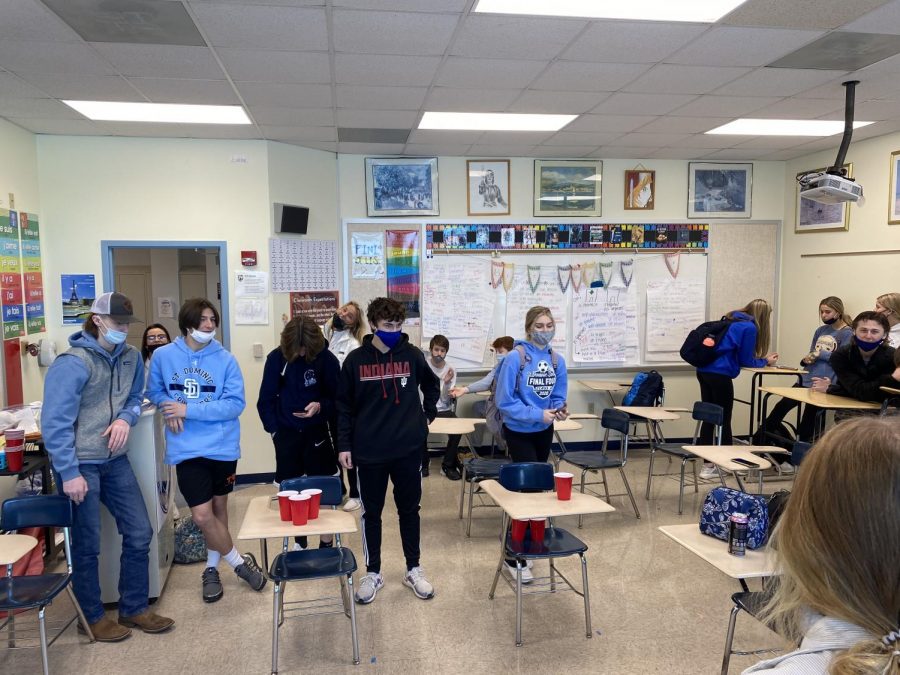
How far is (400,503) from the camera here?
3.40 meters

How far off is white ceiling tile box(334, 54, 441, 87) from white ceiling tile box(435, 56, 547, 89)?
93 mm

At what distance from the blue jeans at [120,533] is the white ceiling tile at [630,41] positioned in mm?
3128

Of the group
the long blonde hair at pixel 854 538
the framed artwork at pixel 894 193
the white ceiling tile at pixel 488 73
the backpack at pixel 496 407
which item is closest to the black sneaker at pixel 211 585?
the backpack at pixel 496 407

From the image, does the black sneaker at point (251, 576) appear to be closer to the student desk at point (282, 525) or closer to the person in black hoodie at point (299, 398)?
the person in black hoodie at point (299, 398)

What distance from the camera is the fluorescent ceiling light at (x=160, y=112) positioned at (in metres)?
4.26

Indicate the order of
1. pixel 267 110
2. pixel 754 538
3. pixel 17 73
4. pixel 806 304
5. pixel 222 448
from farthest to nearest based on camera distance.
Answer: pixel 806 304
pixel 267 110
pixel 17 73
pixel 222 448
pixel 754 538

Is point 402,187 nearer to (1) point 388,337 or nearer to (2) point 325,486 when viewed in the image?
(1) point 388,337

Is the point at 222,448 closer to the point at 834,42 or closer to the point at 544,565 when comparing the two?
the point at 544,565

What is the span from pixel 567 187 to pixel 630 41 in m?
3.10

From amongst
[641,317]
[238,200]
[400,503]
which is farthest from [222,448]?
[641,317]

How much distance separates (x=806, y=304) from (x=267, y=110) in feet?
17.8

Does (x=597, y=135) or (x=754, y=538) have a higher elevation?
(x=597, y=135)

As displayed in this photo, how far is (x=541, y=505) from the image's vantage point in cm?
299

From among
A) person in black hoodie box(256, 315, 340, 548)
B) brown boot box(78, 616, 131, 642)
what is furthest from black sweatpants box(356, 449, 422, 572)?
brown boot box(78, 616, 131, 642)
